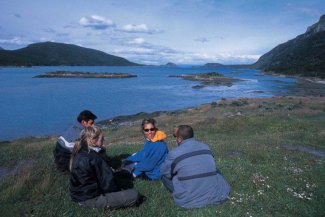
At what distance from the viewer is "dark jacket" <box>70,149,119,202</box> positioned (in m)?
6.03

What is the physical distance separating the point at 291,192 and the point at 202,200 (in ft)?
7.95

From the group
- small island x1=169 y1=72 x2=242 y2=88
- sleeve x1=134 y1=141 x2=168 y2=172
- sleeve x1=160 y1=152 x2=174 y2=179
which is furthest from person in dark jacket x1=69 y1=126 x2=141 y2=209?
small island x1=169 y1=72 x2=242 y2=88

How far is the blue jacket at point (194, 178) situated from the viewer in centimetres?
655

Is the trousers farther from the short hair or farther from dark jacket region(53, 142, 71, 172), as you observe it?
dark jacket region(53, 142, 71, 172)

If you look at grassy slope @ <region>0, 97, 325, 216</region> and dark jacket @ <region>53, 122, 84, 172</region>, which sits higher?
dark jacket @ <region>53, 122, 84, 172</region>

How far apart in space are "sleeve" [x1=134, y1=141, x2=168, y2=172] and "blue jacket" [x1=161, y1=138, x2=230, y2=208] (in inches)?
52.0

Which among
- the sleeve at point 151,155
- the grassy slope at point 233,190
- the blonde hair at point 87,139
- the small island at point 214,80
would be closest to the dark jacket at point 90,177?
the blonde hair at point 87,139

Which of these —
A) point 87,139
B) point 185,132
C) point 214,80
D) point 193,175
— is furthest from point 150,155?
point 214,80

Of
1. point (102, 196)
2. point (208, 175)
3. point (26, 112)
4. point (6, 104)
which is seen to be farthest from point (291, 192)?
point (6, 104)

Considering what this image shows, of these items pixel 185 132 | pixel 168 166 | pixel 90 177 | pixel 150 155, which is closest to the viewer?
pixel 90 177

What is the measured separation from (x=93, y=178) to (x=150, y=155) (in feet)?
7.39

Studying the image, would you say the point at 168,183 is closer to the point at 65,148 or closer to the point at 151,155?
the point at 151,155

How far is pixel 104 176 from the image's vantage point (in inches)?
244

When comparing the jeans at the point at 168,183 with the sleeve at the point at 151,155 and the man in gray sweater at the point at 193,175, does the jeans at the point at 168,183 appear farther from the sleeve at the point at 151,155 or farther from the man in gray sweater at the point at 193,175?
the sleeve at the point at 151,155
